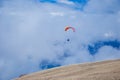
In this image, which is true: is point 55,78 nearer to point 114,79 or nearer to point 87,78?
point 87,78

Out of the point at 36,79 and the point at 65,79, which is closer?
the point at 65,79

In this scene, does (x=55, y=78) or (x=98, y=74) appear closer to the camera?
(x=98, y=74)

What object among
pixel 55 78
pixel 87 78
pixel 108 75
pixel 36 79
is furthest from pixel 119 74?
pixel 36 79

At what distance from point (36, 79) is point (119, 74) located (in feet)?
56.1

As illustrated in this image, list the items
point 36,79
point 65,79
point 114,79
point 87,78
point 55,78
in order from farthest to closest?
point 36,79, point 55,78, point 65,79, point 87,78, point 114,79

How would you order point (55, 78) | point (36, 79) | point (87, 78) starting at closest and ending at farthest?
point (87, 78) → point (55, 78) → point (36, 79)

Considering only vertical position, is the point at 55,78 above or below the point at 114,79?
above

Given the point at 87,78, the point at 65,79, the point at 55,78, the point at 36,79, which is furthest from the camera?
the point at 36,79

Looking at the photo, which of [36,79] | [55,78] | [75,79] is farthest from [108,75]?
[36,79]

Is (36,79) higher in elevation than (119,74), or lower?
higher

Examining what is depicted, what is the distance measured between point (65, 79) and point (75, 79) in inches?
85.7

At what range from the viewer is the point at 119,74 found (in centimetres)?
3875

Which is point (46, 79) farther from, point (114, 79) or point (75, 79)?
point (114, 79)

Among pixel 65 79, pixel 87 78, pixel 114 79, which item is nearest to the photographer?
pixel 114 79
